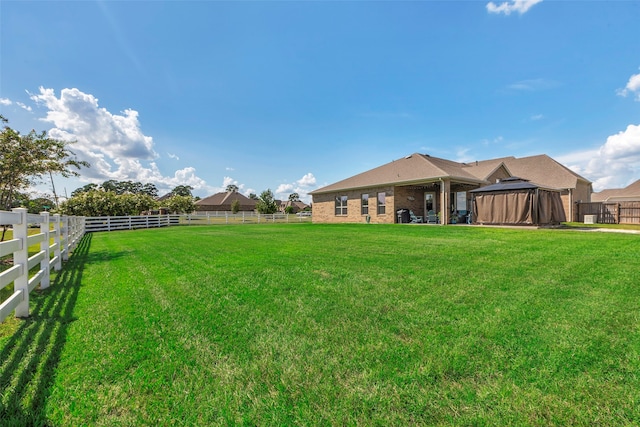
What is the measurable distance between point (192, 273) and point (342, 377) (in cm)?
401

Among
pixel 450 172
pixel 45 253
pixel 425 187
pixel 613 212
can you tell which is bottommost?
pixel 45 253

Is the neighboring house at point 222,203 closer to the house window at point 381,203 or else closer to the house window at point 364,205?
the house window at point 364,205

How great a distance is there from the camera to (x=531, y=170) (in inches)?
899

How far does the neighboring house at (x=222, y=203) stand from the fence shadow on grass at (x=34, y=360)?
57.5 m

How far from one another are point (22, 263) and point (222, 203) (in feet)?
192

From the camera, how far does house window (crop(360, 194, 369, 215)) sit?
797 inches

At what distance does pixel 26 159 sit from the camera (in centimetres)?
832

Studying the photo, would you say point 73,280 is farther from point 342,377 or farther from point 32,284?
point 342,377

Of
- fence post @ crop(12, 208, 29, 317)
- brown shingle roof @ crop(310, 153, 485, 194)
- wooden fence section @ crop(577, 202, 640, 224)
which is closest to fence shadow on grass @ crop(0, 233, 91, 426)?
fence post @ crop(12, 208, 29, 317)

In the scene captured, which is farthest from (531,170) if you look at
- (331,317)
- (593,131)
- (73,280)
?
(73,280)

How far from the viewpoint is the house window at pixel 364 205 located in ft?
66.4

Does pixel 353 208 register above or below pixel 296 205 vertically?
below

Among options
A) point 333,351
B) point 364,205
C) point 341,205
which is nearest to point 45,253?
point 333,351

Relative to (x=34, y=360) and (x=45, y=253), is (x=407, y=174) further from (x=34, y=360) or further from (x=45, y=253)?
(x=34, y=360)
